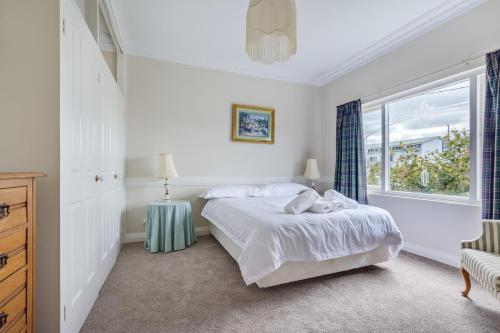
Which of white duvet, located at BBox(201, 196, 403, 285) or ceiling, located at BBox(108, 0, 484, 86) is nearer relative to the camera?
white duvet, located at BBox(201, 196, 403, 285)

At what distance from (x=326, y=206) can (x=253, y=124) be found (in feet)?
6.98

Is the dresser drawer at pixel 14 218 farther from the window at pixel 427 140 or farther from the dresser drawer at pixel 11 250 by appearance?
the window at pixel 427 140

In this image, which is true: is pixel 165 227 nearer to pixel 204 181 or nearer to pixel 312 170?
pixel 204 181

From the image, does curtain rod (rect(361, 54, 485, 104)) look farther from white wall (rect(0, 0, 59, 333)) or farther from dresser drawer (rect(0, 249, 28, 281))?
dresser drawer (rect(0, 249, 28, 281))

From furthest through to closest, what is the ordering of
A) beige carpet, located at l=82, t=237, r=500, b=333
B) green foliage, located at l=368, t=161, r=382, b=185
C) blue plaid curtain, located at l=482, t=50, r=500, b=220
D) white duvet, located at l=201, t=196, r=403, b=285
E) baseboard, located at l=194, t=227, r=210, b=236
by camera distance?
baseboard, located at l=194, t=227, r=210, b=236 → green foliage, located at l=368, t=161, r=382, b=185 → blue plaid curtain, located at l=482, t=50, r=500, b=220 → white duvet, located at l=201, t=196, r=403, b=285 → beige carpet, located at l=82, t=237, r=500, b=333

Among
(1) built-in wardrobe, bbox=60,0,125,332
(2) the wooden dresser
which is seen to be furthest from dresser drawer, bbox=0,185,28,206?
(1) built-in wardrobe, bbox=60,0,125,332

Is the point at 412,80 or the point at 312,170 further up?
the point at 412,80

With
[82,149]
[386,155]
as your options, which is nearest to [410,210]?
[386,155]

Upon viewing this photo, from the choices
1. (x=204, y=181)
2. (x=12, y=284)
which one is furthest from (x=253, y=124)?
(x=12, y=284)

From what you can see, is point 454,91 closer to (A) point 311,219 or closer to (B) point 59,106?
(A) point 311,219

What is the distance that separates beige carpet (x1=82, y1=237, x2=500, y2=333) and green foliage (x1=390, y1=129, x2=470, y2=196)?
90 centimetres

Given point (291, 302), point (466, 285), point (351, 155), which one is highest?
point (351, 155)

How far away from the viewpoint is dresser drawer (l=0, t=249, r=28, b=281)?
86 centimetres

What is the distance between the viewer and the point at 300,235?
188 centimetres
